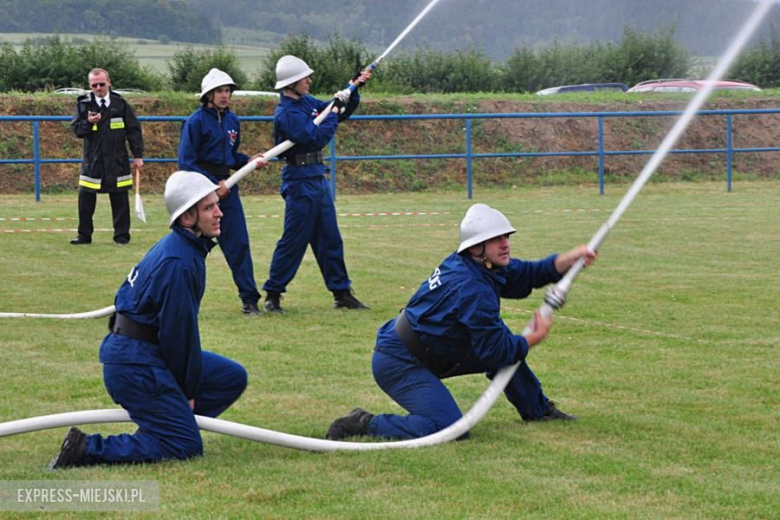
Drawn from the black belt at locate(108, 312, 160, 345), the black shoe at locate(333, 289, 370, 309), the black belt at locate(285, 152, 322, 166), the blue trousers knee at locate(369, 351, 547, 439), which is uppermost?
the black belt at locate(285, 152, 322, 166)

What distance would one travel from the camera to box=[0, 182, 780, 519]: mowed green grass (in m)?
5.13

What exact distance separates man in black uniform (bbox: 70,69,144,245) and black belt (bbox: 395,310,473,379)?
9102 mm

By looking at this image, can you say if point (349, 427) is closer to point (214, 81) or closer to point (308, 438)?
point (308, 438)

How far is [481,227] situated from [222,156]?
4.45 meters

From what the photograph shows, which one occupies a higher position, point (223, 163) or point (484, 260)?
point (223, 163)

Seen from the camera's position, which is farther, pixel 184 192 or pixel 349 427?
pixel 349 427

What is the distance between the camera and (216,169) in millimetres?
10250

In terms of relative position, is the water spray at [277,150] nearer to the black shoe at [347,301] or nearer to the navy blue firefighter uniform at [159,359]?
the black shoe at [347,301]

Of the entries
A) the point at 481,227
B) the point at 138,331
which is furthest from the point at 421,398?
the point at 138,331

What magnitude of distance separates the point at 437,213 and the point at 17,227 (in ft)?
20.4

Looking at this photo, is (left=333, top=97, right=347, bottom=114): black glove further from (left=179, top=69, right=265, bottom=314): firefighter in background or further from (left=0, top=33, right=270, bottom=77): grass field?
(left=0, top=33, right=270, bottom=77): grass field

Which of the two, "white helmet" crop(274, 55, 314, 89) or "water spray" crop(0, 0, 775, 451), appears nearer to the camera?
"water spray" crop(0, 0, 775, 451)

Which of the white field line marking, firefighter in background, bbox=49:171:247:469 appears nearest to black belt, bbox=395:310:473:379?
firefighter in background, bbox=49:171:247:469

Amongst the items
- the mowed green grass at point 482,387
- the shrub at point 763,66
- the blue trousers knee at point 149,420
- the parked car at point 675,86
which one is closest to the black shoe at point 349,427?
the mowed green grass at point 482,387
